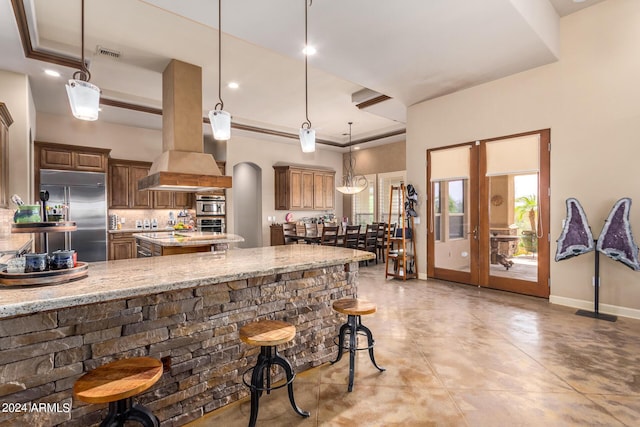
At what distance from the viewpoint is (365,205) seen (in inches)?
377

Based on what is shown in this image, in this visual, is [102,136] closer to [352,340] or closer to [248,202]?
[248,202]

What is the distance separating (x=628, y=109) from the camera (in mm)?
3617

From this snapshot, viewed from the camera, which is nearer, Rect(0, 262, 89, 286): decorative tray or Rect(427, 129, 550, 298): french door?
Rect(0, 262, 89, 286): decorative tray

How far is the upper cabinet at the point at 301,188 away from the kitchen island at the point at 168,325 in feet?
19.5

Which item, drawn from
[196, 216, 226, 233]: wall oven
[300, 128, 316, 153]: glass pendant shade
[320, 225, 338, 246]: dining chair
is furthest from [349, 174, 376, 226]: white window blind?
[300, 128, 316, 153]: glass pendant shade

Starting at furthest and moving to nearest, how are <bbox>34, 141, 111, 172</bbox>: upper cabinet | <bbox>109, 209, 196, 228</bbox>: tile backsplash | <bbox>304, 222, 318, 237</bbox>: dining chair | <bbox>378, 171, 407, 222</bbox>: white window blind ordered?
1. <bbox>378, 171, 407, 222</bbox>: white window blind
2. <bbox>304, 222, 318, 237</bbox>: dining chair
3. <bbox>109, 209, 196, 228</bbox>: tile backsplash
4. <bbox>34, 141, 111, 172</bbox>: upper cabinet

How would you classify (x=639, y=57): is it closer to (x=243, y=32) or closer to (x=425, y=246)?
(x=425, y=246)

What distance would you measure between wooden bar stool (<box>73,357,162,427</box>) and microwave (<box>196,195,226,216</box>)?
6210 millimetres

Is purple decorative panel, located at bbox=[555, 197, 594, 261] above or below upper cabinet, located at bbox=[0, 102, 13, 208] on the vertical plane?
below

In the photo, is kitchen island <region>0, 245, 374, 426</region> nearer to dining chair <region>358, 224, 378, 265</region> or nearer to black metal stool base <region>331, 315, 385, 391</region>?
black metal stool base <region>331, 315, 385, 391</region>

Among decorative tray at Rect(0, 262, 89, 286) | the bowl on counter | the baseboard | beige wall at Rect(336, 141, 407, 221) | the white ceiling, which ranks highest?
the white ceiling

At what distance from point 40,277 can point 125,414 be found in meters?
0.77

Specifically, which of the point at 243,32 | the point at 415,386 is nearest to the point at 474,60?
the point at 243,32

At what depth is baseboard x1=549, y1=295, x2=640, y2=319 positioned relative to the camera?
364cm
